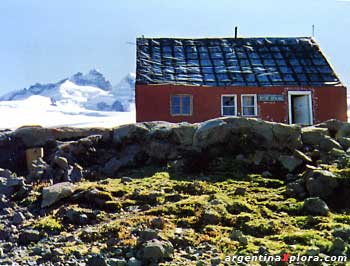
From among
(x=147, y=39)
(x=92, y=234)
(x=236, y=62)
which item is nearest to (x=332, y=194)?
(x=92, y=234)

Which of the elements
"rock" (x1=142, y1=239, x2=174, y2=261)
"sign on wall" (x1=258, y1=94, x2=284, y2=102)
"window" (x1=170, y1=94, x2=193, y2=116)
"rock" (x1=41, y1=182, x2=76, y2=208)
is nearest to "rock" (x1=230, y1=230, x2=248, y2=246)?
"rock" (x1=142, y1=239, x2=174, y2=261)

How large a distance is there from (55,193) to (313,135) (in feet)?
16.4

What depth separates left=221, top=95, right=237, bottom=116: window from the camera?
2070cm

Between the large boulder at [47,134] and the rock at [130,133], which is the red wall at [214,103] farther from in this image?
the rock at [130,133]

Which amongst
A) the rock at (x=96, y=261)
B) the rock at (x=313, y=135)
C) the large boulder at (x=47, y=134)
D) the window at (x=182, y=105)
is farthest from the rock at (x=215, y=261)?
the window at (x=182, y=105)

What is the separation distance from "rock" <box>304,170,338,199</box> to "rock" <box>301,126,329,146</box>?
2.14 m

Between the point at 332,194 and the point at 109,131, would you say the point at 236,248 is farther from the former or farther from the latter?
the point at 109,131

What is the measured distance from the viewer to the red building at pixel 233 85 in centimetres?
2027

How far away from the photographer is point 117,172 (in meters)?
9.73

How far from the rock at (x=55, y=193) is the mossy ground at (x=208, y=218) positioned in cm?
24

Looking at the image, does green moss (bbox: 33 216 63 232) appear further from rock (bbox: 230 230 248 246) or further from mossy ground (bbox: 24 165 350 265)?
rock (bbox: 230 230 248 246)

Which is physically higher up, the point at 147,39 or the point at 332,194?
the point at 147,39

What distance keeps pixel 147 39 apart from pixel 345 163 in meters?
15.4

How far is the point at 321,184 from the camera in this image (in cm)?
791
